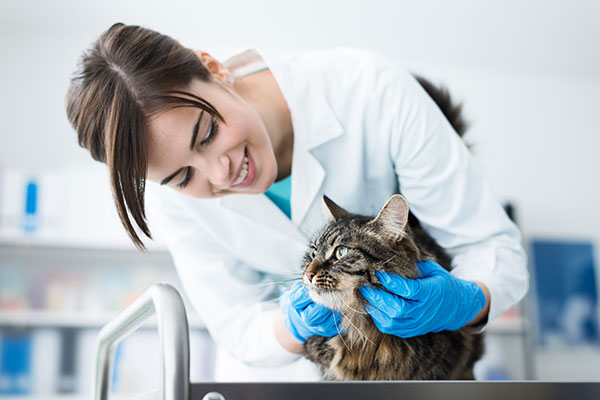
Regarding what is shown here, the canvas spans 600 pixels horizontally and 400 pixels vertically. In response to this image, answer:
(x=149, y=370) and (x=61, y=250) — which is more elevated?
(x=61, y=250)

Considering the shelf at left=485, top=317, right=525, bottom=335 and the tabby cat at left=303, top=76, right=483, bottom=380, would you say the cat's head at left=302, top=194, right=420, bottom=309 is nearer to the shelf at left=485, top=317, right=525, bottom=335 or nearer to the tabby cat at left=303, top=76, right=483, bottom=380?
the tabby cat at left=303, top=76, right=483, bottom=380

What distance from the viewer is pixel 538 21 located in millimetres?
3078

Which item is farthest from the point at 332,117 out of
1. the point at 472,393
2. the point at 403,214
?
the point at 472,393

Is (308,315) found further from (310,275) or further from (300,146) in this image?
(300,146)

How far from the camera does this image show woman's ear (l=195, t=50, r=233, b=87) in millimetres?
1087

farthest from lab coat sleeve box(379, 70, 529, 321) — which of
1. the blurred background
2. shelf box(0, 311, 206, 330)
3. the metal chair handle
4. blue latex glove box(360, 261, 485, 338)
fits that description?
shelf box(0, 311, 206, 330)

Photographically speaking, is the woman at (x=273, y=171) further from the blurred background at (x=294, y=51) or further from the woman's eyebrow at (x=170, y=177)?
the blurred background at (x=294, y=51)

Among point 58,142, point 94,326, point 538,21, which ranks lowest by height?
point 94,326

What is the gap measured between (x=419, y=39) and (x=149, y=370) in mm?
2615

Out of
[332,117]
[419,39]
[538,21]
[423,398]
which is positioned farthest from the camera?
[419,39]

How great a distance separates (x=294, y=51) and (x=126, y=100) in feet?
9.38

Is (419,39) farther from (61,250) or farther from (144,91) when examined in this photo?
(144,91)

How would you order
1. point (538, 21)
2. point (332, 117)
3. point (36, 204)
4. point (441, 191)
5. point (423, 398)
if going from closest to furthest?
point (423, 398) → point (441, 191) → point (332, 117) → point (36, 204) → point (538, 21)

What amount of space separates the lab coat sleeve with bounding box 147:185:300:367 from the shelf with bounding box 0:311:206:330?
1.55 metres
